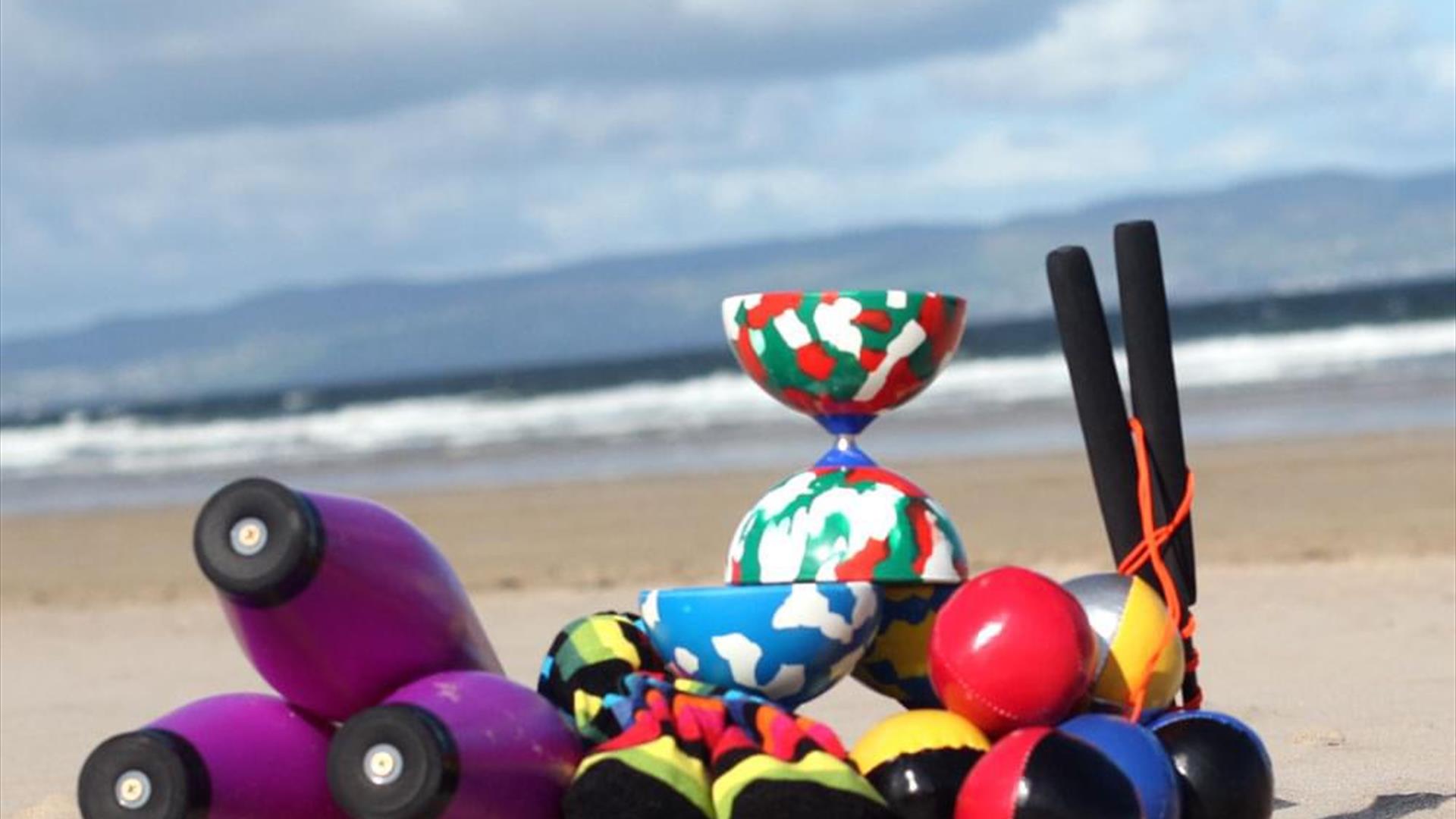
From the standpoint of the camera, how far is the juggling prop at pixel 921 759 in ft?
12.9

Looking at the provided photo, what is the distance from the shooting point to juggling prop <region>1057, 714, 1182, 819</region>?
157 inches

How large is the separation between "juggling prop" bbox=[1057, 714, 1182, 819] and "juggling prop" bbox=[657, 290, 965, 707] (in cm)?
46

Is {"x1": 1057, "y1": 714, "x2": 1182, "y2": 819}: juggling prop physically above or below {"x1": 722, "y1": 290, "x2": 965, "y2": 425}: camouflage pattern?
below

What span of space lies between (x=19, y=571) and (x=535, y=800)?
13.5m

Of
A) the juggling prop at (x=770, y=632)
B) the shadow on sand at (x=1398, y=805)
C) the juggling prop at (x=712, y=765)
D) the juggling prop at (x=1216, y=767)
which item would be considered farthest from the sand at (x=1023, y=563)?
the juggling prop at (x=712, y=765)

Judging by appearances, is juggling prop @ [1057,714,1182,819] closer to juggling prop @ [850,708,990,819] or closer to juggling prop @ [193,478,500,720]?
juggling prop @ [850,708,990,819]

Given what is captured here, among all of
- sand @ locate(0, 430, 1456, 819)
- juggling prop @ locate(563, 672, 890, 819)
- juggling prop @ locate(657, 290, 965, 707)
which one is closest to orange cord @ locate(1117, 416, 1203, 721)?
juggling prop @ locate(657, 290, 965, 707)

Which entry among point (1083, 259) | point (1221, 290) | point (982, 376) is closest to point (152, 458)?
point (982, 376)

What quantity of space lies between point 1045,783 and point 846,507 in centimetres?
79

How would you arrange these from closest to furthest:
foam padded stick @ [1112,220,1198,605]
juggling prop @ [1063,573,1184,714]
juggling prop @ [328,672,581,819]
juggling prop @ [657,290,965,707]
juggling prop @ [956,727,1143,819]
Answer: juggling prop @ [328,672,581,819] → juggling prop @ [956,727,1143,819] → juggling prop @ [657,290,965,707] → juggling prop @ [1063,573,1184,714] → foam padded stick @ [1112,220,1198,605]

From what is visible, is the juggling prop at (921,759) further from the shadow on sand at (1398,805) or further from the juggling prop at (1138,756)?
the shadow on sand at (1398,805)

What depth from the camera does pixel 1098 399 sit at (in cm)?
489

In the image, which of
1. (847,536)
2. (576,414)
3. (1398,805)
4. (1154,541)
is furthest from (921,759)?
(576,414)

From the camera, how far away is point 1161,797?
4031mm
